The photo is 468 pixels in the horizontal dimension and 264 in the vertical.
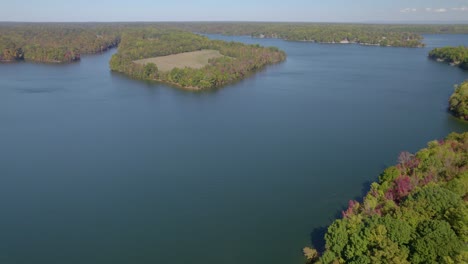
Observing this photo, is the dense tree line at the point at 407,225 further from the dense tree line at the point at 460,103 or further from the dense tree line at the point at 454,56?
the dense tree line at the point at 454,56

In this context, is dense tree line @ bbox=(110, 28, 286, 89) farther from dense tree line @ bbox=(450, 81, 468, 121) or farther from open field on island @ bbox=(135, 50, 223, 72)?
dense tree line @ bbox=(450, 81, 468, 121)

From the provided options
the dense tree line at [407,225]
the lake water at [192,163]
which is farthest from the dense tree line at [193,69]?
the dense tree line at [407,225]

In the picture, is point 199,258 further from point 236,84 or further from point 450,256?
point 236,84

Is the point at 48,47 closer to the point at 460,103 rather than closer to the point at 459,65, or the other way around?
the point at 460,103

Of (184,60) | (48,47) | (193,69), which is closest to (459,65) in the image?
(193,69)

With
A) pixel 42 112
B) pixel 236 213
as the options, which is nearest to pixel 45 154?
pixel 42 112

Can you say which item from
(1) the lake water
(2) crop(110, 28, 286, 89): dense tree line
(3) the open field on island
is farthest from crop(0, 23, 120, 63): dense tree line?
(1) the lake water

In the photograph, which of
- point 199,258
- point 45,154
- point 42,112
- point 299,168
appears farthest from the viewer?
Answer: point 42,112
